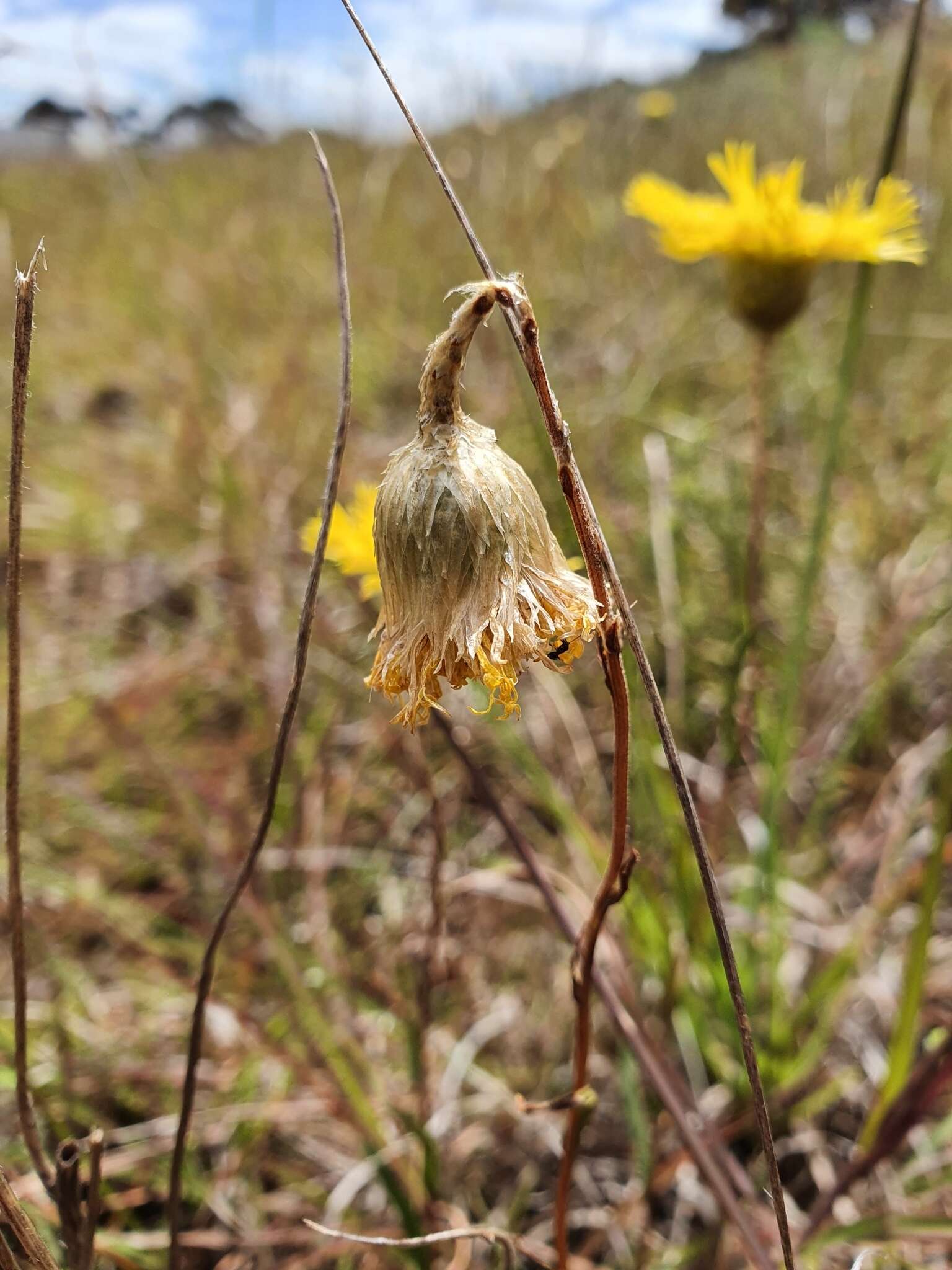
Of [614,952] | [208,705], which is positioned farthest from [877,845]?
[208,705]

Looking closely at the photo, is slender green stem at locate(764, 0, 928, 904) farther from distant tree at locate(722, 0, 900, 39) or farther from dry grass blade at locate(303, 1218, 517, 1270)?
distant tree at locate(722, 0, 900, 39)

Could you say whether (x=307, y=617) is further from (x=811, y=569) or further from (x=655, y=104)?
(x=655, y=104)

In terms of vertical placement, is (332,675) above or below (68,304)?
below

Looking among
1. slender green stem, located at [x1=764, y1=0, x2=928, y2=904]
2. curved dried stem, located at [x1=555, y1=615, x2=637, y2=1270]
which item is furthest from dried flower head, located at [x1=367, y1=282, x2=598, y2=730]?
slender green stem, located at [x1=764, y1=0, x2=928, y2=904]

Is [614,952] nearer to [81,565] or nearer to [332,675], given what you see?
[332,675]

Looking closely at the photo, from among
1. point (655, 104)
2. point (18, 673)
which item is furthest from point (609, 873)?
point (655, 104)
